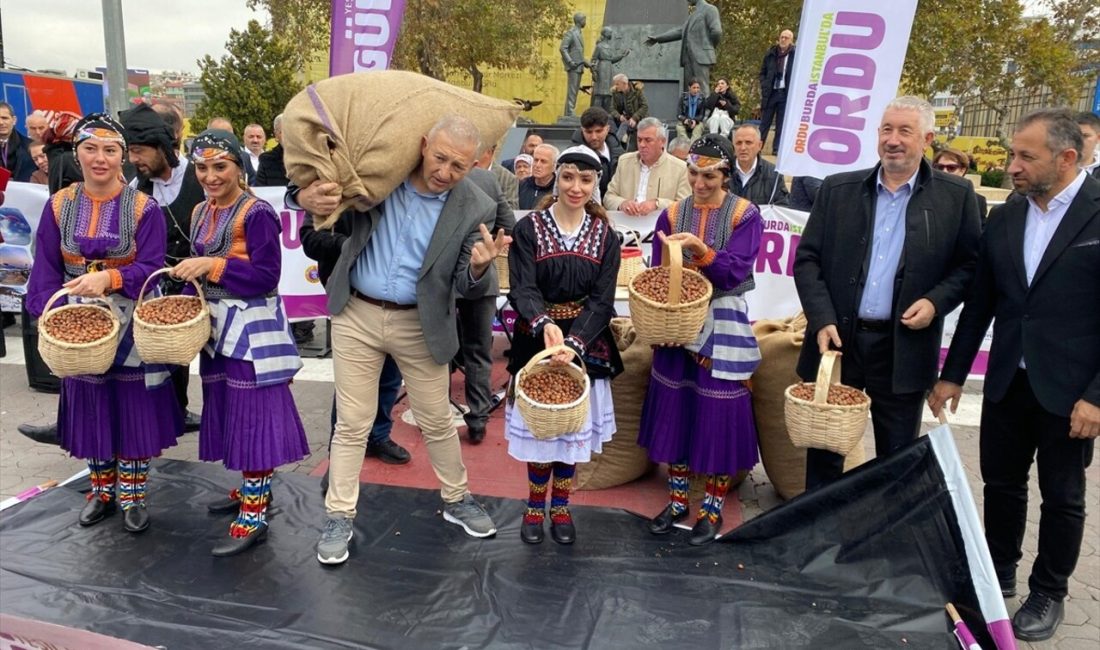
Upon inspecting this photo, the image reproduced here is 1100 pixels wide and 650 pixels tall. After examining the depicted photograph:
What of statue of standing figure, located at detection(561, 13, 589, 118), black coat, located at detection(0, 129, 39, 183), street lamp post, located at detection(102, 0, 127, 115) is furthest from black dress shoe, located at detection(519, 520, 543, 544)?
statue of standing figure, located at detection(561, 13, 589, 118)

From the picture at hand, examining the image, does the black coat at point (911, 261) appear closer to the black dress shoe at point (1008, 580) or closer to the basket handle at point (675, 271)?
the basket handle at point (675, 271)

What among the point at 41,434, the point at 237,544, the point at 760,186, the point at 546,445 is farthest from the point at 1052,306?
the point at 41,434

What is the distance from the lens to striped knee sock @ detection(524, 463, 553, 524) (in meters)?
3.60

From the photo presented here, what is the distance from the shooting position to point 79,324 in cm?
327

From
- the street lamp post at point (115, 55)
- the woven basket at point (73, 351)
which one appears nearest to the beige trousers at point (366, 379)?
the woven basket at point (73, 351)

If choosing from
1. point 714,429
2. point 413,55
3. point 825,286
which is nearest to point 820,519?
point 714,429

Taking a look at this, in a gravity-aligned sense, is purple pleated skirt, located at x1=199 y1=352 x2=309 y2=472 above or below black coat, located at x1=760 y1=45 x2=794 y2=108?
below

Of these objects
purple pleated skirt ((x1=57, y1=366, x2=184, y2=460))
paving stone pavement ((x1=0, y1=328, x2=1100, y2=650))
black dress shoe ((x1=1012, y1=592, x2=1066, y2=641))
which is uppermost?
purple pleated skirt ((x1=57, y1=366, x2=184, y2=460))

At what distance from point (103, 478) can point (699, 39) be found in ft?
37.2

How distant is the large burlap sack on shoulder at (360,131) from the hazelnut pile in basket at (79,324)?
1036 millimetres

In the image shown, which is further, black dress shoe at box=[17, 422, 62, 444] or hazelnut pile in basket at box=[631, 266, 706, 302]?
black dress shoe at box=[17, 422, 62, 444]

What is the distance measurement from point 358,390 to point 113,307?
1.18m

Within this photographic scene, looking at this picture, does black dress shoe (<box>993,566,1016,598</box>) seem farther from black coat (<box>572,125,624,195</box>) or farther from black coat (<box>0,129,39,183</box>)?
black coat (<box>0,129,39,183</box>)

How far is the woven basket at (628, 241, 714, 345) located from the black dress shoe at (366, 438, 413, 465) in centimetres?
198
